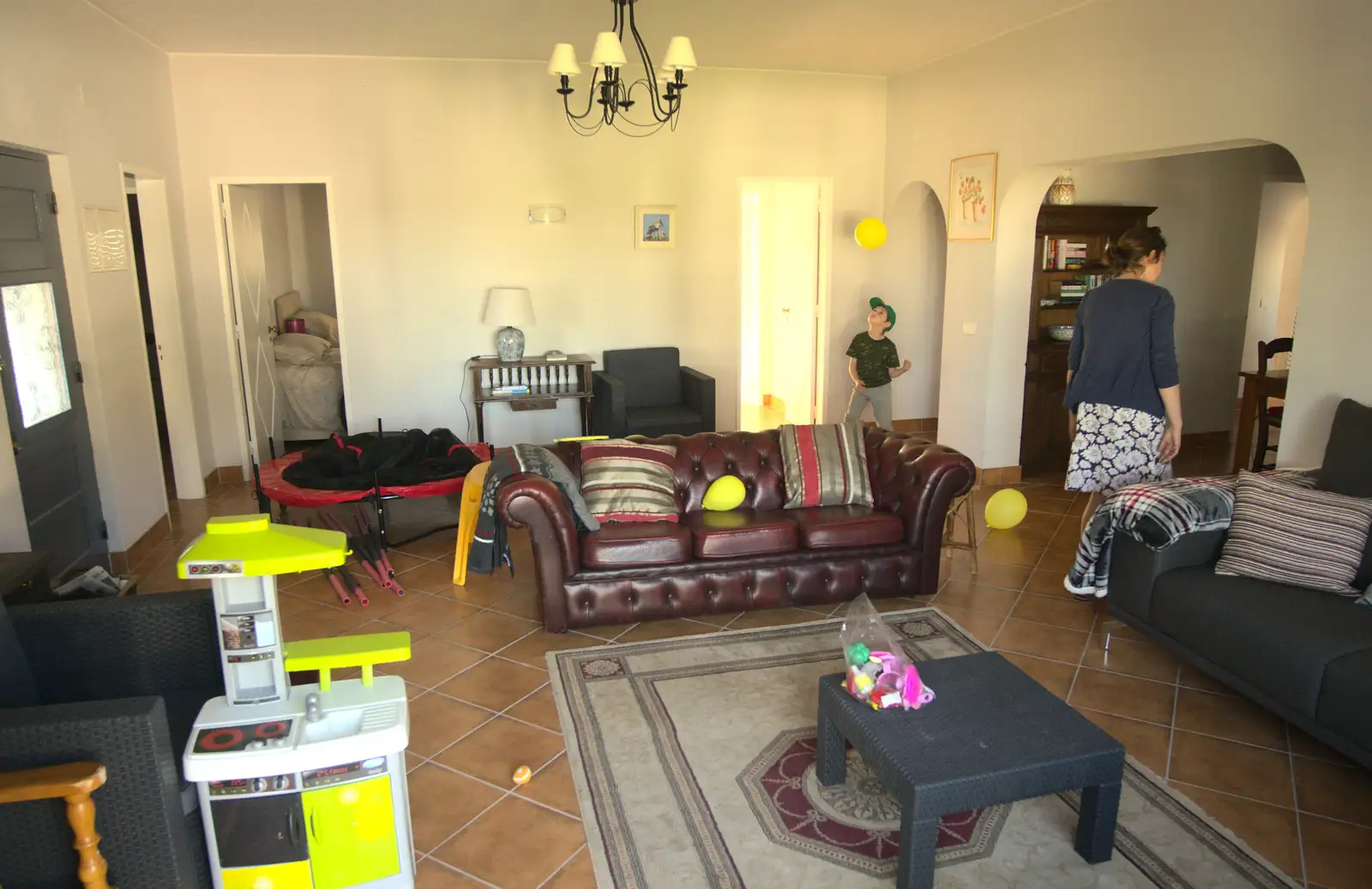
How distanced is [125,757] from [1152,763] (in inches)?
117

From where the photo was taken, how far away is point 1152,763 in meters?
2.92

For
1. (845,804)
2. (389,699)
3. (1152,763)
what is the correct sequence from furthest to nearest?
1. (1152,763)
2. (845,804)
3. (389,699)

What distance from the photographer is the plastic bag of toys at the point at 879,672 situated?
2.52 meters

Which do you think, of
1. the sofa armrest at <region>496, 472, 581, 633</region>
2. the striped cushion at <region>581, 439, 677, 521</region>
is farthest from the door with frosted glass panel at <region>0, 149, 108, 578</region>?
the striped cushion at <region>581, 439, 677, 521</region>

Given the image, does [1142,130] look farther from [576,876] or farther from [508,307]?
[576,876]

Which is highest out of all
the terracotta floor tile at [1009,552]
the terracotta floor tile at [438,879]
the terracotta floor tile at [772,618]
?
the terracotta floor tile at [1009,552]

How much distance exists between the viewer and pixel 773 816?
2.65 meters

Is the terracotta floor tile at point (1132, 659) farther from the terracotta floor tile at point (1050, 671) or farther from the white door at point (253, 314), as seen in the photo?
the white door at point (253, 314)

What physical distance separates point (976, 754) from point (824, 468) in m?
2.26

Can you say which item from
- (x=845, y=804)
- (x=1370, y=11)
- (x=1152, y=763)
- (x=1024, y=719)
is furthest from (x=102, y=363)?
(x=1370, y=11)

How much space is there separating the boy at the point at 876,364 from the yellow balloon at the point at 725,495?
2089 mm

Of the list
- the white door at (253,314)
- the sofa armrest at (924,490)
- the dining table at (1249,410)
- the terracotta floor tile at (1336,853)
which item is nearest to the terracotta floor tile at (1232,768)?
the terracotta floor tile at (1336,853)

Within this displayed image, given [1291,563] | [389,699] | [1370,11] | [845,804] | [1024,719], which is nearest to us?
[389,699]

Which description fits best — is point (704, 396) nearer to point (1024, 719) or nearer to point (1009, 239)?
point (1009, 239)
